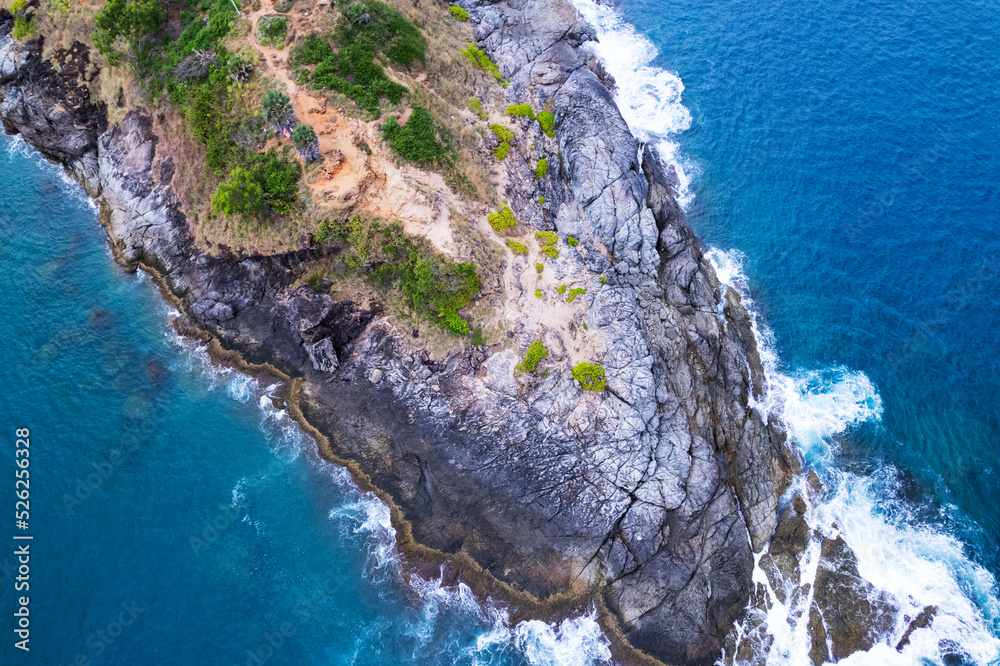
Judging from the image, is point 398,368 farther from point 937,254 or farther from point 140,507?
point 937,254

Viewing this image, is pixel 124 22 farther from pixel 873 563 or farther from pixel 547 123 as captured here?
pixel 873 563

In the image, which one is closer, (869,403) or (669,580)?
(669,580)

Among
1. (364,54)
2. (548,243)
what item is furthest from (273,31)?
(548,243)

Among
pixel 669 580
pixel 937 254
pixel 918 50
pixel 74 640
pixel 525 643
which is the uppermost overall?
pixel 918 50

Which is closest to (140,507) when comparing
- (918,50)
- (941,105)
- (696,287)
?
(696,287)

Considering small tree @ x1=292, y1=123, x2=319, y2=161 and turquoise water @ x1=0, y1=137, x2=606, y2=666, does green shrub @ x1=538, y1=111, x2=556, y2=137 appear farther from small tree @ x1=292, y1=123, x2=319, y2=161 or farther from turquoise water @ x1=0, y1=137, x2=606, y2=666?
turquoise water @ x1=0, y1=137, x2=606, y2=666

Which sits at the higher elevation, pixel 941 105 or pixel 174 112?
pixel 941 105
